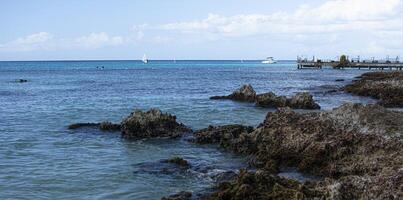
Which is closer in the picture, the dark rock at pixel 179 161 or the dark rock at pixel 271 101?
the dark rock at pixel 179 161

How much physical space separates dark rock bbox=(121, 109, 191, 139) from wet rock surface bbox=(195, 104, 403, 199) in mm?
3730

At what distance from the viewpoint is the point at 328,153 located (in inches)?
723

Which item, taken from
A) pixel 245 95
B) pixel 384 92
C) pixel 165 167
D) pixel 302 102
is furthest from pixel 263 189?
pixel 384 92

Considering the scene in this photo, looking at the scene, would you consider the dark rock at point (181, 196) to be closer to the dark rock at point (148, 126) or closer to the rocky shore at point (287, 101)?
the dark rock at point (148, 126)

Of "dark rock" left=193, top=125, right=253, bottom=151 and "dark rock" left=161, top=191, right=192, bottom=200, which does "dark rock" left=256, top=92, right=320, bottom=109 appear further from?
"dark rock" left=161, top=191, right=192, bottom=200

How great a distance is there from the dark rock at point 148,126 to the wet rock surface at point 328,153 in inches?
147

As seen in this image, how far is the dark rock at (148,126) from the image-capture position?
86.7 feet

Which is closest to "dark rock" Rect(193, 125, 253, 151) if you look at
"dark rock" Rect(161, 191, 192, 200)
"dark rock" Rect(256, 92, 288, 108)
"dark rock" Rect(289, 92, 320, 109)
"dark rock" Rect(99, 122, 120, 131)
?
"dark rock" Rect(99, 122, 120, 131)

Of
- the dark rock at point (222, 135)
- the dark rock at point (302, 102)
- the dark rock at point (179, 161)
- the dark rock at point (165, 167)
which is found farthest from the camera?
the dark rock at point (302, 102)

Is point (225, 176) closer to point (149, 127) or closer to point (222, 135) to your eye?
point (222, 135)

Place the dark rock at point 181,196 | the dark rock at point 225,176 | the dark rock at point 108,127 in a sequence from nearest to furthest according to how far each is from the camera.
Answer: the dark rock at point 181,196, the dark rock at point 225,176, the dark rock at point 108,127

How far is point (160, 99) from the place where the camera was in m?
51.8

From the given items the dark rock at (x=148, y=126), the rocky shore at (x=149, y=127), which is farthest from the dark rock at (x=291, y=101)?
the dark rock at (x=148, y=126)

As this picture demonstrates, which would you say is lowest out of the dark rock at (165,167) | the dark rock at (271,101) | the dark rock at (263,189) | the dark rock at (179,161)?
the dark rock at (165,167)
